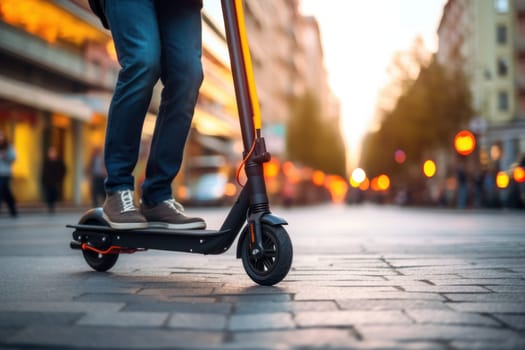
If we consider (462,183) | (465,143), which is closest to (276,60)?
(462,183)

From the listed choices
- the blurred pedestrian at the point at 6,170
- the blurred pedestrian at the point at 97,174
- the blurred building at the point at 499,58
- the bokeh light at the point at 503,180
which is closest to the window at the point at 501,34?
the blurred building at the point at 499,58

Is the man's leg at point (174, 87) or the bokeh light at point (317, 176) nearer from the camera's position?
the man's leg at point (174, 87)

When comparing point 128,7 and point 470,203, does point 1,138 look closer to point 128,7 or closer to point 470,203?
point 128,7

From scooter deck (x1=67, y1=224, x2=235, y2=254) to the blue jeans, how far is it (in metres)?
0.23

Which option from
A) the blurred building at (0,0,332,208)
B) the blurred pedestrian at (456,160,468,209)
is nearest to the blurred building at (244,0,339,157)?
the blurred building at (0,0,332,208)

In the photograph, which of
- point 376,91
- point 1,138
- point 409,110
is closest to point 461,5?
point 376,91

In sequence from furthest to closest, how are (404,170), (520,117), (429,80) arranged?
(404,170)
(520,117)
(429,80)

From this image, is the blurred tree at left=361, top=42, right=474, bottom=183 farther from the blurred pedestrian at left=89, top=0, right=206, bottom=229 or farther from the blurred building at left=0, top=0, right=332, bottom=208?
the blurred pedestrian at left=89, top=0, right=206, bottom=229

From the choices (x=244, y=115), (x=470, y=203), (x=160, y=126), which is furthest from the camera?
(x=470, y=203)

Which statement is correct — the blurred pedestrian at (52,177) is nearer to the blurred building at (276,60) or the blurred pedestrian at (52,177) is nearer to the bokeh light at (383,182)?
the blurred building at (276,60)

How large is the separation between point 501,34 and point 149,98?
50778mm

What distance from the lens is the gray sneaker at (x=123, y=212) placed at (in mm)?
3773

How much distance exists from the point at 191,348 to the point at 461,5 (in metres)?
59.6

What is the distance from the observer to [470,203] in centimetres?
2831
